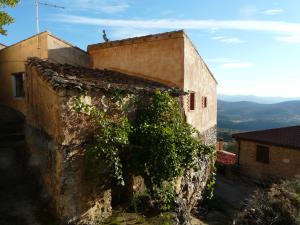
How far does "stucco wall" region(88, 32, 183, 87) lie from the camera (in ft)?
39.3

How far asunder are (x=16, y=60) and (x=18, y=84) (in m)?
1.28

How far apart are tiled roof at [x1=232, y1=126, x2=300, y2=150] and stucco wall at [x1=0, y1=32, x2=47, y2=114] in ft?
50.9

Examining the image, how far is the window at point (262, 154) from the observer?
62.6 ft

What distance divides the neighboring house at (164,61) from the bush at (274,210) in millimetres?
4696

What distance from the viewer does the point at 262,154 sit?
19.4 meters

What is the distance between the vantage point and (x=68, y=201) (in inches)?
269

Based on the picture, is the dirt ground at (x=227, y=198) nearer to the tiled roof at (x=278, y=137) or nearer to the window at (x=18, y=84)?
the tiled roof at (x=278, y=137)

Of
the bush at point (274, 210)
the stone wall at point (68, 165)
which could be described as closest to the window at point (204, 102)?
the bush at point (274, 210)

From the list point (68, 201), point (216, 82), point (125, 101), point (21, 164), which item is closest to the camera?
point (68, 201)

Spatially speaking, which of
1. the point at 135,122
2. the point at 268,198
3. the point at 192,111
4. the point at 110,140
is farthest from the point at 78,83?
the point at 268,198

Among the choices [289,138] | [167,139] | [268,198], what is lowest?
[268,198]

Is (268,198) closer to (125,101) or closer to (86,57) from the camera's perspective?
(125,101)

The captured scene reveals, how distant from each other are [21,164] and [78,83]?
461 centimetres

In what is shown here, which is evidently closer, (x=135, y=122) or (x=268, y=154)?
(x=135, y=122)
